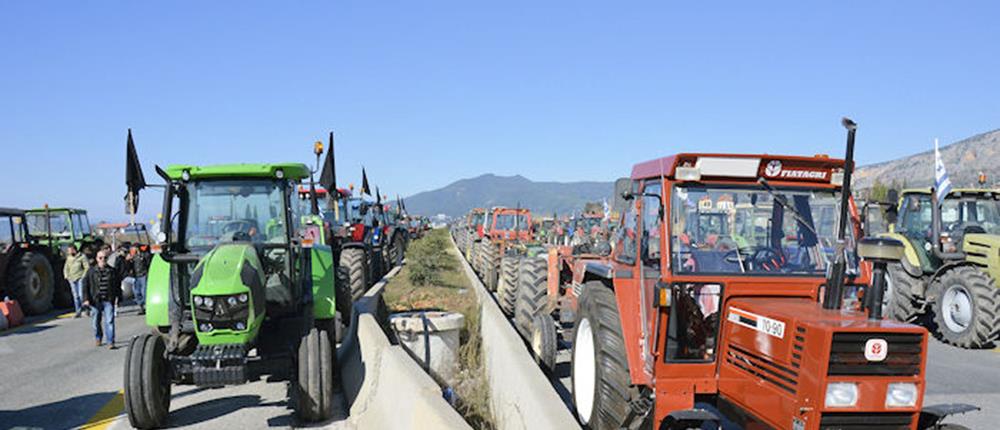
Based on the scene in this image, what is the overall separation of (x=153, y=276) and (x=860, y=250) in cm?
649

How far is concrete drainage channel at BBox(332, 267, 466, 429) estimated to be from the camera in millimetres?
4957

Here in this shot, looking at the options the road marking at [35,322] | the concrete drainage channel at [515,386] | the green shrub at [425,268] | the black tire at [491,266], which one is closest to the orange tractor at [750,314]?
the concrete drainage channel at [515,386]

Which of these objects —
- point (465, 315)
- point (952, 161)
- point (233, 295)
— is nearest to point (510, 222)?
point (465, 315)

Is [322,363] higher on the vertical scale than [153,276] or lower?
lower

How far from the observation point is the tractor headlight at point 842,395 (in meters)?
4.02

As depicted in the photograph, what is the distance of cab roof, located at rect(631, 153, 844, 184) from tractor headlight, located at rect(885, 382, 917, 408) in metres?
1.79

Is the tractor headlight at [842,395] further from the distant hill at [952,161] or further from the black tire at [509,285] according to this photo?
the distant hill at [952,161]

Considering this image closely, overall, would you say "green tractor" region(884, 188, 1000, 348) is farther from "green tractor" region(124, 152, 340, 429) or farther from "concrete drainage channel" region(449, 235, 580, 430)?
"green tractor" region(124, 152, 340, 429)

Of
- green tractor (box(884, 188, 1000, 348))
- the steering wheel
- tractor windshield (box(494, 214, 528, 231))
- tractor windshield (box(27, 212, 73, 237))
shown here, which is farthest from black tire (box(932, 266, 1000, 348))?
tractor windshield (box(27, 212, 73, 237))

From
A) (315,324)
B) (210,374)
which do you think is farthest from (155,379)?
(315,324)

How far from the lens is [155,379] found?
259 inches

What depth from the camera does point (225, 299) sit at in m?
6.44

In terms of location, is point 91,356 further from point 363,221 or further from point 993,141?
point 993,141

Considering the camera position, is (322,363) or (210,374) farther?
(322,363)
